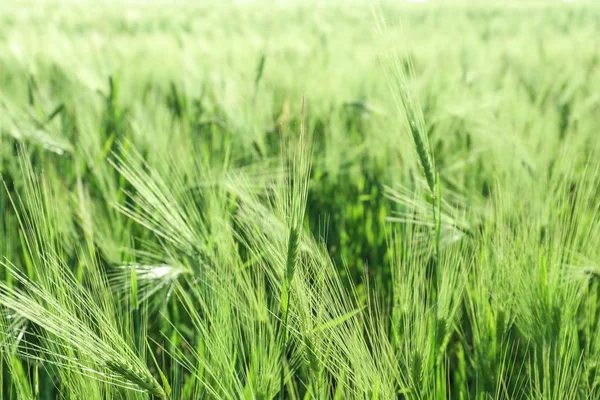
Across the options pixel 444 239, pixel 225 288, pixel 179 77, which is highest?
pixel 179 77

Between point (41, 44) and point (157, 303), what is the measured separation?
2.13 meters

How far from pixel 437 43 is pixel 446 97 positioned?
183 centimetres

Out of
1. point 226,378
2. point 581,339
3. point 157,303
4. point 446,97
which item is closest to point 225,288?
point 226,378

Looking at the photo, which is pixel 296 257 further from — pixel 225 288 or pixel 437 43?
pixel 437 43

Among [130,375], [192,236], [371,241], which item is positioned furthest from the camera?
[371,241]

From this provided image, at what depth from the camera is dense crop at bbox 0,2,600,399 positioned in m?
0.56

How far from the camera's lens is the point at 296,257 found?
51cm

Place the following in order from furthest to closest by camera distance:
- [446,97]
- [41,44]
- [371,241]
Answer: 1. [41,44]
2. [446,97]
3. [371,241]

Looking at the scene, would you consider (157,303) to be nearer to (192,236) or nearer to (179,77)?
(192,236)

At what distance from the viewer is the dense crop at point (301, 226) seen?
1.85ft

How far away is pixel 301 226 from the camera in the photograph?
0.52 m

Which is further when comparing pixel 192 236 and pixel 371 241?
pixel 371 241

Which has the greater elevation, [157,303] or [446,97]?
[446,97]

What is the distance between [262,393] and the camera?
55cm
